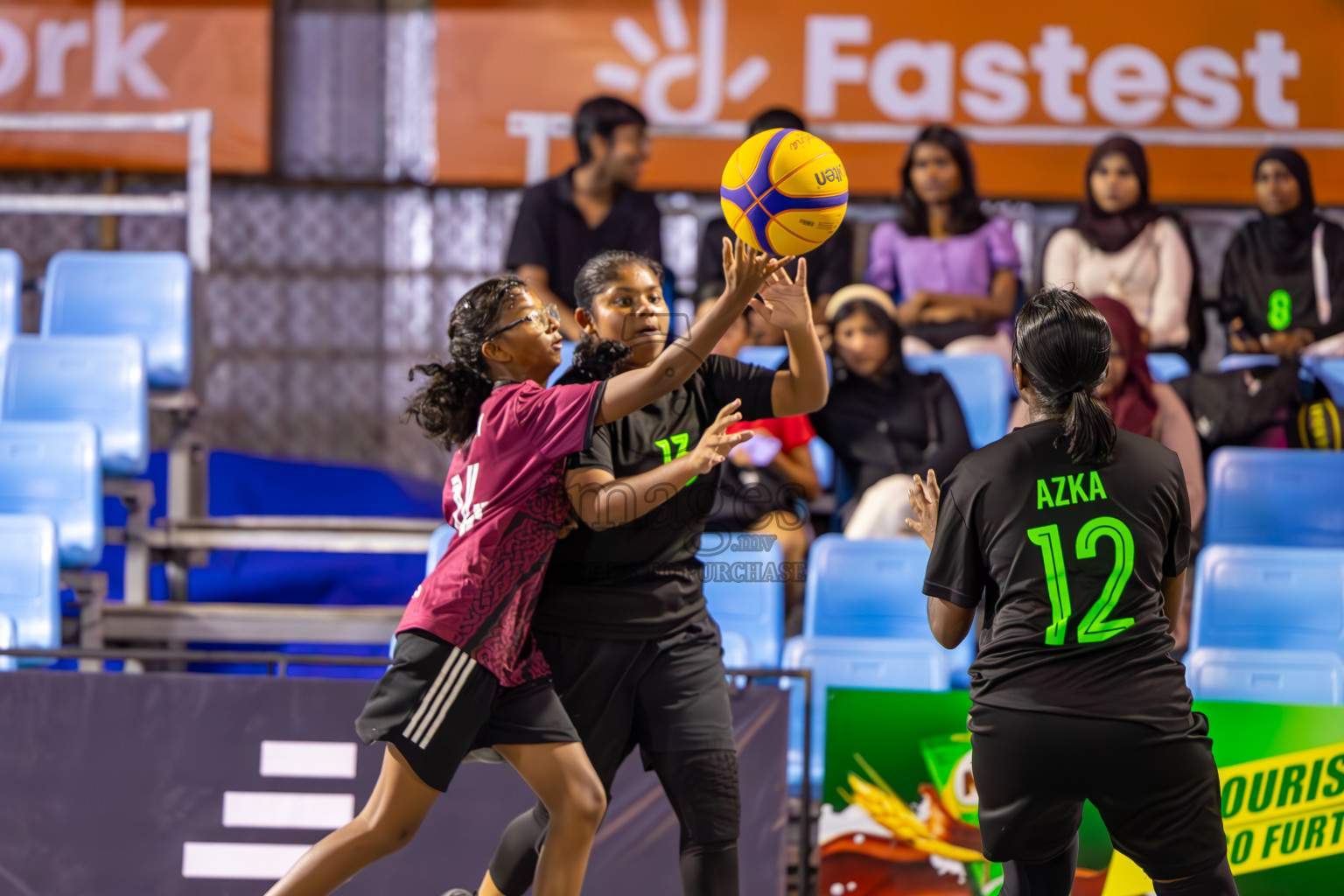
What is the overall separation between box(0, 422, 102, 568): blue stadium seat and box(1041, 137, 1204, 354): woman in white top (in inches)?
174

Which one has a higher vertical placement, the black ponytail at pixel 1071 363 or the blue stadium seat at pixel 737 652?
the black ponytail at pixel 1071 363

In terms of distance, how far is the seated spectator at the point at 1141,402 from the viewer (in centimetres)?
511

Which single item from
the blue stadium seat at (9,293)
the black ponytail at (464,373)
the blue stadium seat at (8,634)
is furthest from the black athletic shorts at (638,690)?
the blue stadium seat at (9,293)

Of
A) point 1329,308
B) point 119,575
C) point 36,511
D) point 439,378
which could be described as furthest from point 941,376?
point 119,575

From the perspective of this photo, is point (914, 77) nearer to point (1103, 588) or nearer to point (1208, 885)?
point (1103, 588)

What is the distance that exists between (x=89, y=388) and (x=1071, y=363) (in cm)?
456

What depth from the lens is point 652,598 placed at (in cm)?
316

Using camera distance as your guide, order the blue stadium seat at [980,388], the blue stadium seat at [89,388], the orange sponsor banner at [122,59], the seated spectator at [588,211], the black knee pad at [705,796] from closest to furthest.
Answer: the black knee pad at [705,796] < the blue stadium seat at [89,388] < the blue stadium seat at [980,388] < the seated spectator at [588,211] < the orange sponsor banner at [122,59]

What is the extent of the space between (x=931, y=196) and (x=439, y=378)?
368cm

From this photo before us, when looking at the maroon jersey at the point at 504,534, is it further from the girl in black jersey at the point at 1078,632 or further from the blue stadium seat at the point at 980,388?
the blue stadium seat at the point at 980,388

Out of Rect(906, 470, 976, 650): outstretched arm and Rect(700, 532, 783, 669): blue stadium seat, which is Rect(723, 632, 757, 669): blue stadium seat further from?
Rect(906, 470, 976, 650): outstretched arm

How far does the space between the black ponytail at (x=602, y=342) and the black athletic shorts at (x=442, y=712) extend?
2.62ft

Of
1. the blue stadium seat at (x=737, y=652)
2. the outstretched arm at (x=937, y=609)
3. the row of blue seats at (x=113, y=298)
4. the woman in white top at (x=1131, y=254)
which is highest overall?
the woman in white top at (x=1131, y=254)

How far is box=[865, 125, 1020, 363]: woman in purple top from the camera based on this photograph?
20.3 ft
